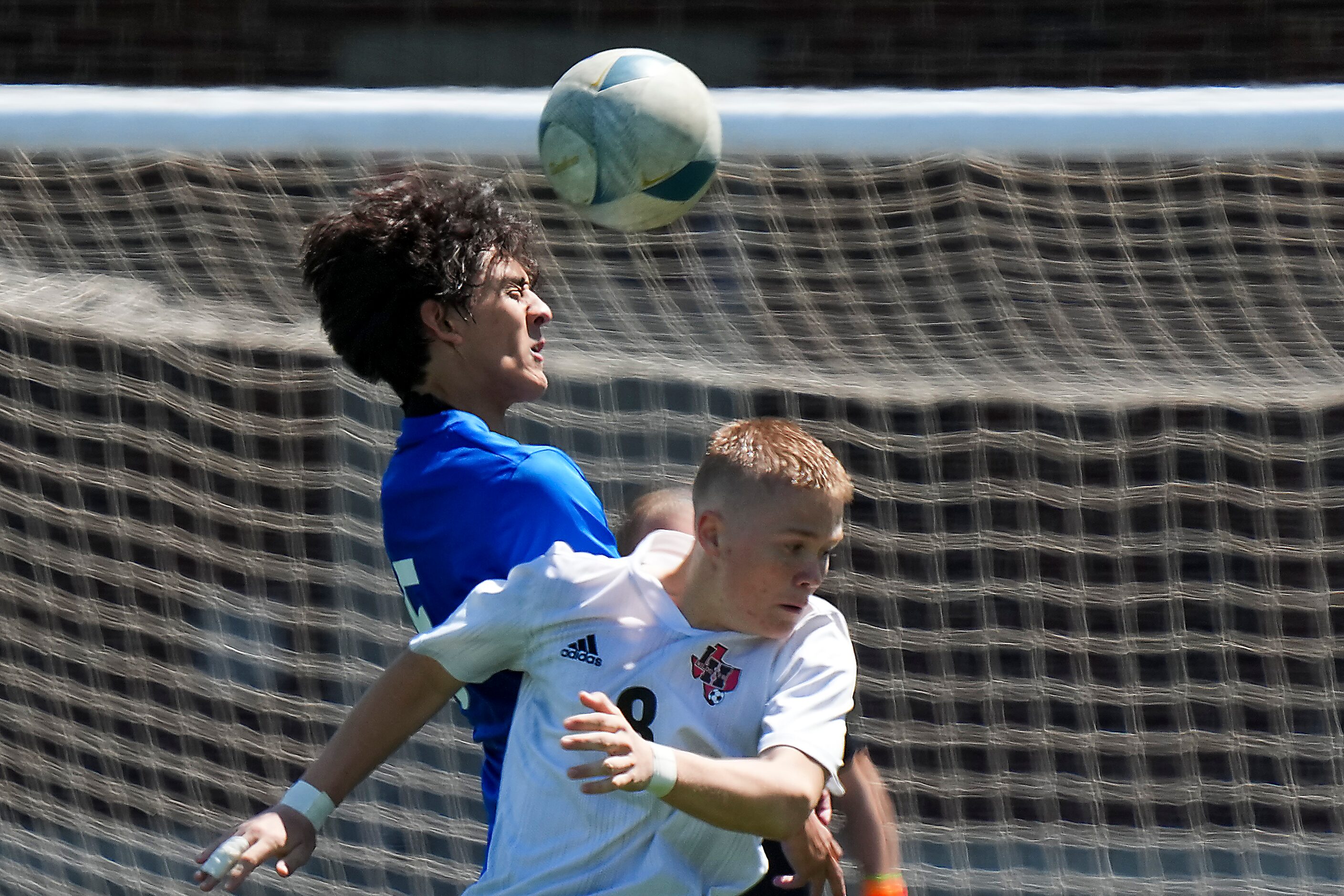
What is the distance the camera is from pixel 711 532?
6.29ft

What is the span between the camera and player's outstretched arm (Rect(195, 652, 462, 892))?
2020mm

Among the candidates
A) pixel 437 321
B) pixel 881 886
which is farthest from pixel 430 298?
pixel 881 886

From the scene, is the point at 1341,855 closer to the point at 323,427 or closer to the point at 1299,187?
the point at 1299,187

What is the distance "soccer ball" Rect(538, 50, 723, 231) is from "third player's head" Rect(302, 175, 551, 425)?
0.26m

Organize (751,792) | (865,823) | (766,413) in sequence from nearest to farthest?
(751,792) < (865,823) < (766,413)

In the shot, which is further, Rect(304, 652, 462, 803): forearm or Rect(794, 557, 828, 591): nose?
Rect(304, 652, 462, 803): forearm

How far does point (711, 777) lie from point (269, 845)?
2.24 feet

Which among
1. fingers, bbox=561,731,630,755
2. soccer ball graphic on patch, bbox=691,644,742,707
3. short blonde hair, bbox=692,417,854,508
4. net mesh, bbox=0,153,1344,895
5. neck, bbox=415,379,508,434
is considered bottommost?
net mesh, bbox=0,153,1344,895

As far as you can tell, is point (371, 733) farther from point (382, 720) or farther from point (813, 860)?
point (813, 860)

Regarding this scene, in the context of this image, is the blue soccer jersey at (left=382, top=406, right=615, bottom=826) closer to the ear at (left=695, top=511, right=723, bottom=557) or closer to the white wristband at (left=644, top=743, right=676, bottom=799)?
the ear at (left=695, top=511, right=723, bottom=557)

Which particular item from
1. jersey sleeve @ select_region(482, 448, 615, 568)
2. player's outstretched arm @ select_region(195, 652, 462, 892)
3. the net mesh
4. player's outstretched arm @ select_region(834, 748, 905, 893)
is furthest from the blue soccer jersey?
the net mesh

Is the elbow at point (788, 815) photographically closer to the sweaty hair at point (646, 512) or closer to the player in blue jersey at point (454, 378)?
the player in blue jersey at point (454, 378)

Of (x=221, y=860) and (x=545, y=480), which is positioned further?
(x=545, y=480)

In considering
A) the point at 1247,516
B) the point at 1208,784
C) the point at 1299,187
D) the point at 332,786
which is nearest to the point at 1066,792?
the point at 1208,784
